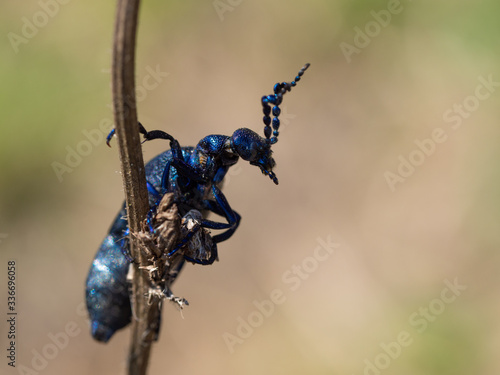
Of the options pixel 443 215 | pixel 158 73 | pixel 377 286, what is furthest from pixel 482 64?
pixel 158 73

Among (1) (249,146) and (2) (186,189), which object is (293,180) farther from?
(1) (249,146)

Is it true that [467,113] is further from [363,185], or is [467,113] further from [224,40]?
[224,40]

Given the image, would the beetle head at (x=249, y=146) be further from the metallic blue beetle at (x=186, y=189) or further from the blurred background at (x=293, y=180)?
the blurred background at (x=293, y=180)

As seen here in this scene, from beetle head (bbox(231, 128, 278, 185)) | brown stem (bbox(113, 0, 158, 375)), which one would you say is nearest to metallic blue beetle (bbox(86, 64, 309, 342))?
beetle head (bbox(231, 128, 278, 185))

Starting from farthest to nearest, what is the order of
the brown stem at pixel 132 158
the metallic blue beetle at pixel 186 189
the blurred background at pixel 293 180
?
the blurred background at pixel 293 180
the metallic blue beetle at pixel 186 189
the brown stem at pixel 132 158

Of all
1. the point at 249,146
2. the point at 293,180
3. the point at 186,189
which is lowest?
the point at 186,189

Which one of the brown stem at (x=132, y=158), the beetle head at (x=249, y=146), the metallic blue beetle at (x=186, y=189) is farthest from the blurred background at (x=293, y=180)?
the beetle head at (x=249, y=146)

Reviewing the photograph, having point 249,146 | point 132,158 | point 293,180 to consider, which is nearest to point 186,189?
point 249,146
